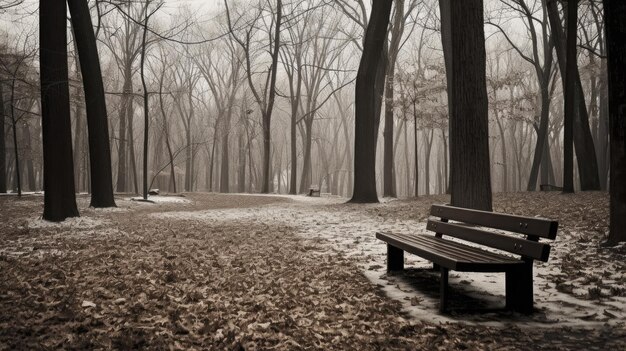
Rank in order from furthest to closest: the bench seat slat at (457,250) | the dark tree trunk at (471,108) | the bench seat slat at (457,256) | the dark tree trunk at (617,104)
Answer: the dark tree trunk at (471,108) < the dark tree trunk at (617,104) < the bench seat slat at (457,250) < the bench seat slat at (457,256)

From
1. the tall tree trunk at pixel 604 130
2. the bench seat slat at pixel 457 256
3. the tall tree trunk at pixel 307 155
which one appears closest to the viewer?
the bench seat slat at pixel 457 256

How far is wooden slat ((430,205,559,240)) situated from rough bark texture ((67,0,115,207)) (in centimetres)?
1167

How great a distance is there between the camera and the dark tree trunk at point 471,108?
8398 mm

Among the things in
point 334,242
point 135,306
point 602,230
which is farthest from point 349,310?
point 602,230

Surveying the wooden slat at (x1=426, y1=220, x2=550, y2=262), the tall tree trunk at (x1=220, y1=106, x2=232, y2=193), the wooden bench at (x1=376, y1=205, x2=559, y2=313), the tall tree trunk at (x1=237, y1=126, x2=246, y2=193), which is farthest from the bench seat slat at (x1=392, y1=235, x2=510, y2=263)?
the tall tree trunk at (x1=237, y1=126, x2=246, y2=193)

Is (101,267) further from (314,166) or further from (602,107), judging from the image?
(314,166)

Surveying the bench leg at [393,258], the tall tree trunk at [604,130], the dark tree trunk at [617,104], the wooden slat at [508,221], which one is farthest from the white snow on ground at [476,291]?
the tall tree trunk at [604,130]

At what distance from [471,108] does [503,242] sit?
4.78m

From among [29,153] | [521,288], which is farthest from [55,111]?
[29,153]

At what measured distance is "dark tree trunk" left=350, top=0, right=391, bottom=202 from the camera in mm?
14891

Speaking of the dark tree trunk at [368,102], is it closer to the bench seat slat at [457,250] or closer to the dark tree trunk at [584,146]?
the dark tree trunk at [584,146]

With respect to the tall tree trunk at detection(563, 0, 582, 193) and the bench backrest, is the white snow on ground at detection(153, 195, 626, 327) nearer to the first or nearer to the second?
the bench backrest

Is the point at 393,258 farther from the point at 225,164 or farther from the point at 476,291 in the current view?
the point at 225,164

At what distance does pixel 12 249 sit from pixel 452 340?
22.1 feet
